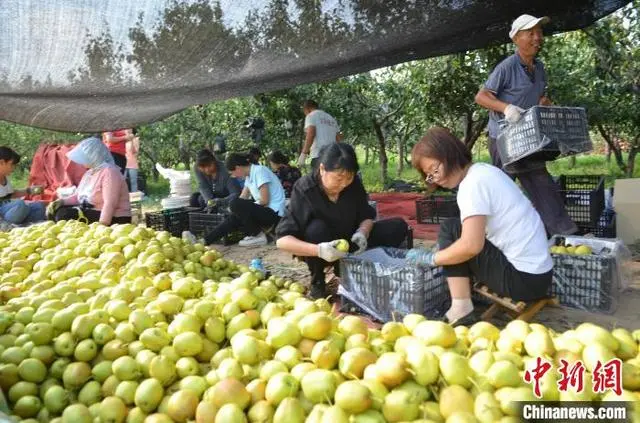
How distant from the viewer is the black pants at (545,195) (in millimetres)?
3998

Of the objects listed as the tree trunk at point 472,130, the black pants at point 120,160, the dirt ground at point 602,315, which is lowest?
the dirt ground at point 602,315

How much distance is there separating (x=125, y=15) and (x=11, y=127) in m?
18.5

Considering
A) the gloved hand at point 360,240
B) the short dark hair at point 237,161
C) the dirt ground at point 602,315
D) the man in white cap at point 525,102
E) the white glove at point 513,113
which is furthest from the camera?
the short dark hair at point 237,161

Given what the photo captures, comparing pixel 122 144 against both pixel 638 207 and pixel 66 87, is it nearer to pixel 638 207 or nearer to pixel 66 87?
pixel 66 87

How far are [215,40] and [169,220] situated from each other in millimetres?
3539

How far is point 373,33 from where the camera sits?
368cm

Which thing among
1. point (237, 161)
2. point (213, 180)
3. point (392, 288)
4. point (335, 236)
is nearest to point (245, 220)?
point (237, 161)

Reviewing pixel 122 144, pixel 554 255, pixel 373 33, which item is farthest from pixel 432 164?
pixel 122 144

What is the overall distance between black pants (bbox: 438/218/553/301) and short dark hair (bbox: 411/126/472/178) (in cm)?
49

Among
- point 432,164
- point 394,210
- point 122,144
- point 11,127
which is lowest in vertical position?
point 394,210

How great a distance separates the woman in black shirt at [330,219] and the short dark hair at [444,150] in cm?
76

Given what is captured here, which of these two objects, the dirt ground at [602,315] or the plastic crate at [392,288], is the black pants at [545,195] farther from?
the plastic crate at [392,288]

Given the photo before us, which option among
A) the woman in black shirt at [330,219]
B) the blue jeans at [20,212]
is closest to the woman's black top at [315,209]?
the woman in black shirt at [330,219]

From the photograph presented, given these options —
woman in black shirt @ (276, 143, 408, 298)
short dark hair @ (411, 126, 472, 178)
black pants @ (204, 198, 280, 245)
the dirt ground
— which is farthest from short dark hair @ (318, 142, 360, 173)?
black pants @ (204, 198, 280, 245)
